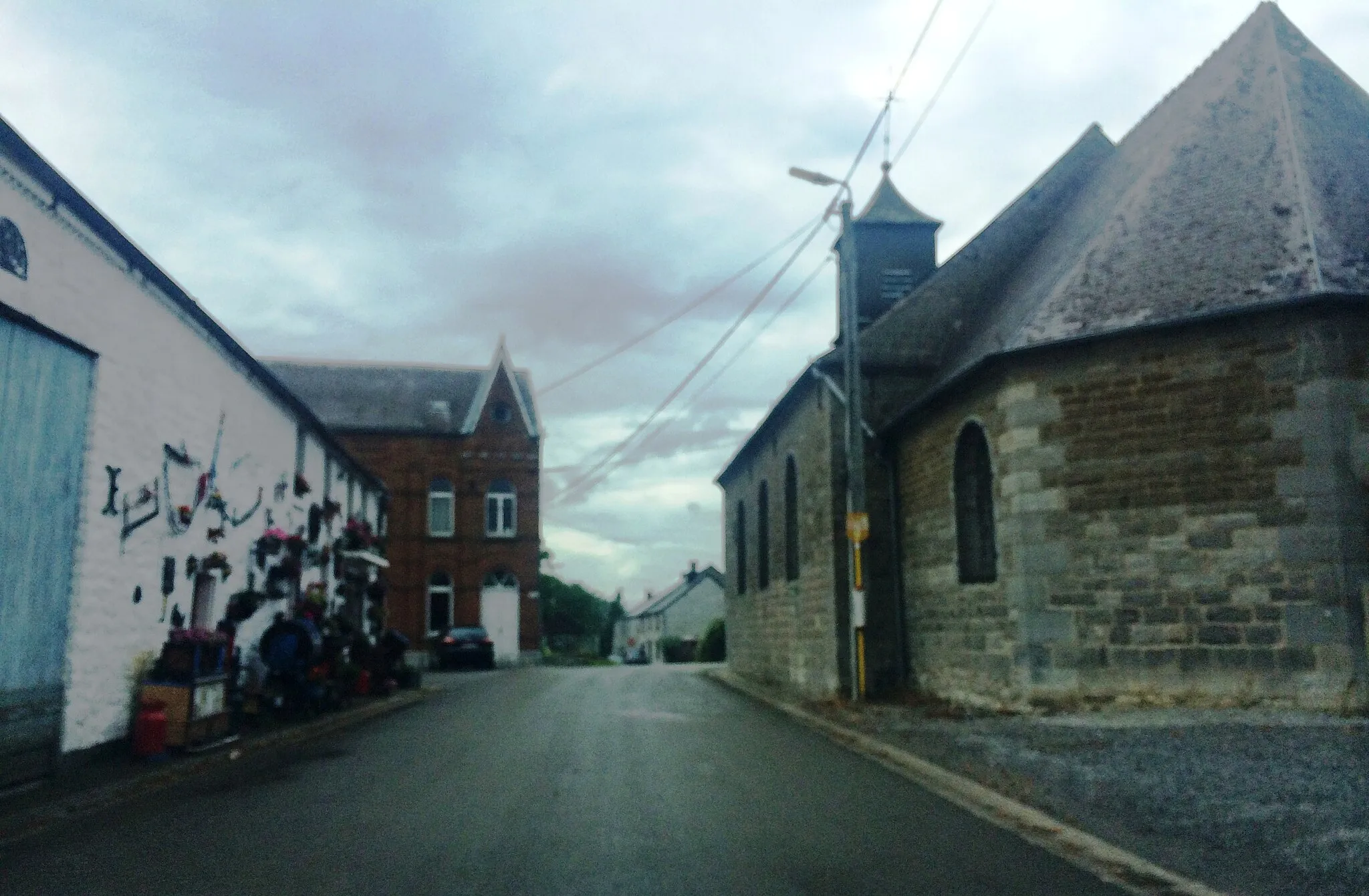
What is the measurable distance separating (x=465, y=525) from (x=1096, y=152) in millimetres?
28059

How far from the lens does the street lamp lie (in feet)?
53.4

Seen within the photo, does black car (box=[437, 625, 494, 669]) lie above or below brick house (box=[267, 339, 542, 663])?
below

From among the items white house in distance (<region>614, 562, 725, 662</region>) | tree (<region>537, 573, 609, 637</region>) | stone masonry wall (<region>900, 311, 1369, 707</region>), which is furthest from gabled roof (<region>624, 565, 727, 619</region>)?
stone masonry wall (<region>900, 311, 1369, 707</region>)

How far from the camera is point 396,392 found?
44719 millimetres

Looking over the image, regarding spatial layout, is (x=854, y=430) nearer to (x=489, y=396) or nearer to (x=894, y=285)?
(x=894, y=285)

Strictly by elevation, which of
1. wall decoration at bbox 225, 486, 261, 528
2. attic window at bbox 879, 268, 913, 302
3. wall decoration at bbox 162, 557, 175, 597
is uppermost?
attic window at bbox 879, 268, 913, 302

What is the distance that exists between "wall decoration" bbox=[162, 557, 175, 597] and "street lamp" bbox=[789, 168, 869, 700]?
8868mm

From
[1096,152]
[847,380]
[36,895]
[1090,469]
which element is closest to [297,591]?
[847,380]

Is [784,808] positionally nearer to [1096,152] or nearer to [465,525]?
[1096,152]

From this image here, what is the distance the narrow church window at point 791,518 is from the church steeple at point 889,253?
3.64 meters

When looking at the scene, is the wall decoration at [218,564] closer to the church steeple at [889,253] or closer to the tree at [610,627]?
the church steeple at [889,253]

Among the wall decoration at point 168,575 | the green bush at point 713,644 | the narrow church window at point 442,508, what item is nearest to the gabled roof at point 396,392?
the narrow church window at point 442,508

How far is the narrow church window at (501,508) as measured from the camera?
1695 inches

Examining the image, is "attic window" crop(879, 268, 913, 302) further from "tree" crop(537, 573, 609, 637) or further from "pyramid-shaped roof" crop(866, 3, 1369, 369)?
"tree" crop(537, 573, 609, 637)
